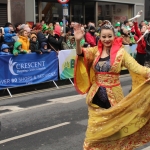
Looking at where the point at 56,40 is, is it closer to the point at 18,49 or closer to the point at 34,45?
the point at 34,45

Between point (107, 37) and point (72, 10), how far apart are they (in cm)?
1851

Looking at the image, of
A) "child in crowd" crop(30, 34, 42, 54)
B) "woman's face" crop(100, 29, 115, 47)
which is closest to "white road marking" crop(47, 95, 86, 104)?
"child in crowd" crop(30, 34, 42, 54)

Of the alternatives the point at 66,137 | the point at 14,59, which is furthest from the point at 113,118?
the point at 14,59

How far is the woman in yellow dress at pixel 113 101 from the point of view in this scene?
4488 mm

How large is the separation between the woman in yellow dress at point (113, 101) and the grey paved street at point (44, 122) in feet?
3.55

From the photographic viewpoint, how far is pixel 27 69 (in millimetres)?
10531

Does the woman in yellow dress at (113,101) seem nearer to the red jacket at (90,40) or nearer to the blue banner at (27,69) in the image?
the blue banner at (27,69)

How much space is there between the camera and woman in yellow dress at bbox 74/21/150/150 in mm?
4488

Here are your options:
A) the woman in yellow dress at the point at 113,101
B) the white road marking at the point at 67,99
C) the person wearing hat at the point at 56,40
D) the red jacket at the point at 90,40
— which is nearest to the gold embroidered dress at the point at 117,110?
the woman in yellow dress at the point at 113,101

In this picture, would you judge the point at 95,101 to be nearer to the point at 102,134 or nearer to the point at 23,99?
the point at 102,134

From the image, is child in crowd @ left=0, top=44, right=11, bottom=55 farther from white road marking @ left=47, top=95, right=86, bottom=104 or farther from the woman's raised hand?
the woman's raised hand

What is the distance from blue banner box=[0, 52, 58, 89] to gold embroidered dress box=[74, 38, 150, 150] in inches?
221

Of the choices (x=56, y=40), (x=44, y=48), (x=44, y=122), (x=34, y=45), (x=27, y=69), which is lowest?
(x=44, y=122)

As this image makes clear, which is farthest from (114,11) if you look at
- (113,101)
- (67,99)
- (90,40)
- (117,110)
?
(117,110)
